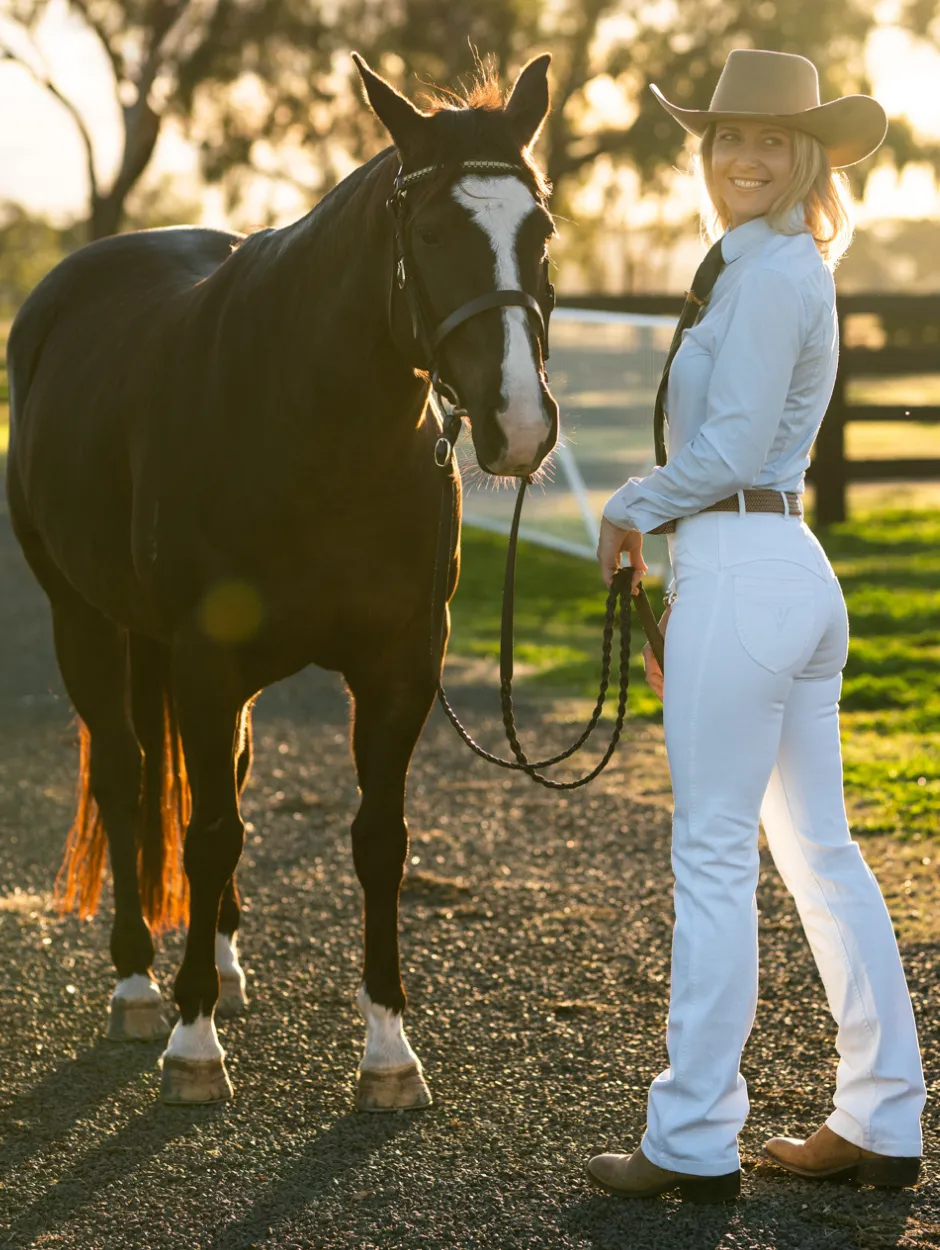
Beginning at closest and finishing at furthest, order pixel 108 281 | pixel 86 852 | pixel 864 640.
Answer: pixel 86 852 < pixel 108 281 < pixel 864 640

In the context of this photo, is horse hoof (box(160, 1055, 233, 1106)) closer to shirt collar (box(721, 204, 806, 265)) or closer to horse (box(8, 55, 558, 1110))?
horse (box(8, 55, 558, 1110))

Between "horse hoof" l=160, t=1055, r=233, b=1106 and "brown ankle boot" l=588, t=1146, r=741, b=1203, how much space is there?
102cm

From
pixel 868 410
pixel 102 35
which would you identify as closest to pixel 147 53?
pixel 102 35

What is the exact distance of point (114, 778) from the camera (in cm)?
475

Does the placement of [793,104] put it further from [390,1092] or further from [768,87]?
[390,1092]

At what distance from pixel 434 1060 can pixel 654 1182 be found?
38.9 inches

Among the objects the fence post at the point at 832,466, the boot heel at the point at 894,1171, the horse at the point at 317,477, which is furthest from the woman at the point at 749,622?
the fence post at the point at 832,466

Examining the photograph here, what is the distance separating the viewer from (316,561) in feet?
12.3

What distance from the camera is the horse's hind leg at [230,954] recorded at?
14.4 feet

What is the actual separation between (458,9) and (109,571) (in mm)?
31140

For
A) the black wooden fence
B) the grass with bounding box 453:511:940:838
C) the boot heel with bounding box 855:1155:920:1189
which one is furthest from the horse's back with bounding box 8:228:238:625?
the black wooden fence

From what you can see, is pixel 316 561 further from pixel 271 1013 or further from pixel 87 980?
pixel 87 980

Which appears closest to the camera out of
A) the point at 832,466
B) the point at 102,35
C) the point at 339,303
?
the point at 339,303

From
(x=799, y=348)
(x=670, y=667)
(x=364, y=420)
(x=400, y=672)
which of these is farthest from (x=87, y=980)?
(x=799, y=348)
